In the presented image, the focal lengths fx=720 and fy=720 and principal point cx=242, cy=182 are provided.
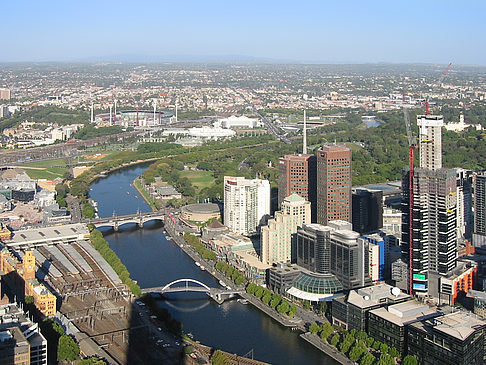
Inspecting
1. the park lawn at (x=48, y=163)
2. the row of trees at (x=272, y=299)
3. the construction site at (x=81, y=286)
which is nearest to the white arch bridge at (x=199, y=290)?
the row of trees at (x=272, y=299)

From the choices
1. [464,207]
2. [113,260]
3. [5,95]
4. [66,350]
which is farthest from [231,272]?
[5,95]

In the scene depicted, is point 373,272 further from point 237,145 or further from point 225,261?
point 237,145

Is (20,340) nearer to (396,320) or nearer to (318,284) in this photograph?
(396,320)

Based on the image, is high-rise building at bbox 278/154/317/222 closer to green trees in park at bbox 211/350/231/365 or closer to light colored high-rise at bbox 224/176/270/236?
light colored high-rise at bbox 224/176/270/236

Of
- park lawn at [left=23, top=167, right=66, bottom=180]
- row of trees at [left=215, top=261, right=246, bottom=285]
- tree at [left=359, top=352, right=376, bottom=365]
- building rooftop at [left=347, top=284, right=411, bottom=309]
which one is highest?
park lawn at [left=23, top=167, right=66, bottom=180]

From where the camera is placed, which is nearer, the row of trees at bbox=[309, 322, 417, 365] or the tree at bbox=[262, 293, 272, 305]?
the row of trees at bbox=[309, 322, 417, 365]

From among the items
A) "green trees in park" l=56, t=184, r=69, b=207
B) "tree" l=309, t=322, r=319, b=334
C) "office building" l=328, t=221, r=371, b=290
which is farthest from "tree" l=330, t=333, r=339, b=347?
"green trees in park" l=56, t=184, r=69, b=207

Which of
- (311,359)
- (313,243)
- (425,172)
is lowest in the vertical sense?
(311,359)

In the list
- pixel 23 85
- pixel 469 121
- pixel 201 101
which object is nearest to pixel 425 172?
pixel 469 121
